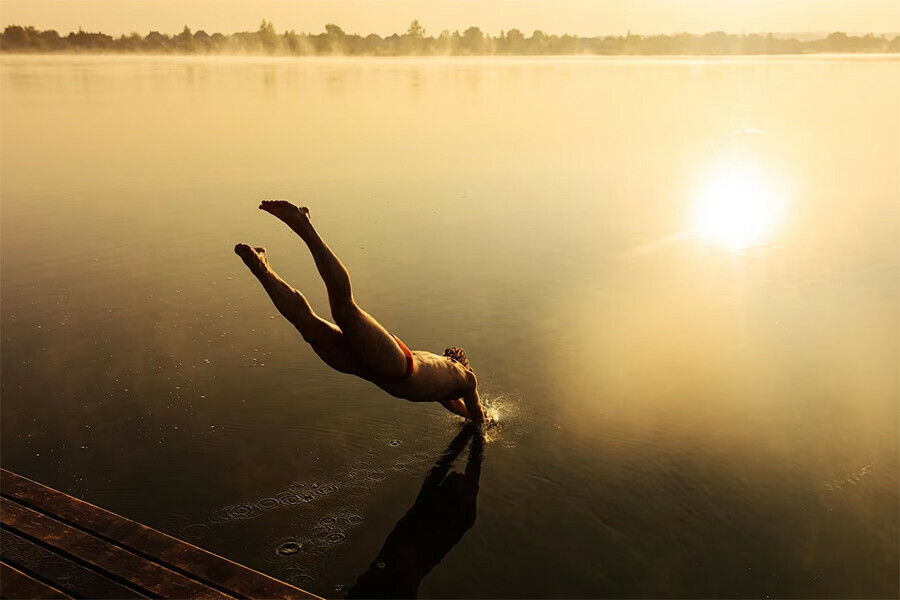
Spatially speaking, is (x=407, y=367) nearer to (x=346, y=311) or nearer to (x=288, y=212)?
(x=346, y=311)

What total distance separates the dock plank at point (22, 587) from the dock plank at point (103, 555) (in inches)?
19.0

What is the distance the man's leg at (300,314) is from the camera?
9.38 metres

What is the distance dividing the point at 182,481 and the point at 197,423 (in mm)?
1675

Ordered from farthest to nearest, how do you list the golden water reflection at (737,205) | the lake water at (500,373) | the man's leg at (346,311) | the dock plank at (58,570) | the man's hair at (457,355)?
the golden water reflection at (737,205) < the man's hair at (457,355) < the lake water at (500,373) < the man's leg at (346,311) < the dock plank at (58,570)

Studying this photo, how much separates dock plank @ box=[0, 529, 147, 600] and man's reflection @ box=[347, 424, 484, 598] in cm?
253

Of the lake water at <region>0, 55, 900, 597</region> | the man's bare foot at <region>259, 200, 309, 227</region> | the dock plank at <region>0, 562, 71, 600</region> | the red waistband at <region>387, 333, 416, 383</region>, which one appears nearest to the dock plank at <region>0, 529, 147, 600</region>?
the dock plank at <region>0, 562, 71, 600</region>

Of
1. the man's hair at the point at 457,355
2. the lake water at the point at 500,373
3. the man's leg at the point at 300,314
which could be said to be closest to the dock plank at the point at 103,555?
the lake water at the point at 500,373

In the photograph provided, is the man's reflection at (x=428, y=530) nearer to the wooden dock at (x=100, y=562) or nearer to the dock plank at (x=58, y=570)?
Result: the wooden dock at (x=100, y=562)

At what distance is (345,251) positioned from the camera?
22.2m

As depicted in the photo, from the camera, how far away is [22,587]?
8.42 metres

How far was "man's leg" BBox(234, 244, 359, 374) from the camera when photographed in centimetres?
938

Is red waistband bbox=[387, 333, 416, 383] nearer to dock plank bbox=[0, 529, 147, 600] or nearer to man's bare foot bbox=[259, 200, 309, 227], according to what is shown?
man's bare foot bbox=[259, 200, 309, 227]

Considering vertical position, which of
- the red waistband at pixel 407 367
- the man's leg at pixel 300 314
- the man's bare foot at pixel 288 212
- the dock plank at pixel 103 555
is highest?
the man's bare foot at pixel 288 212

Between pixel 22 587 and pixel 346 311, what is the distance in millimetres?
4368
